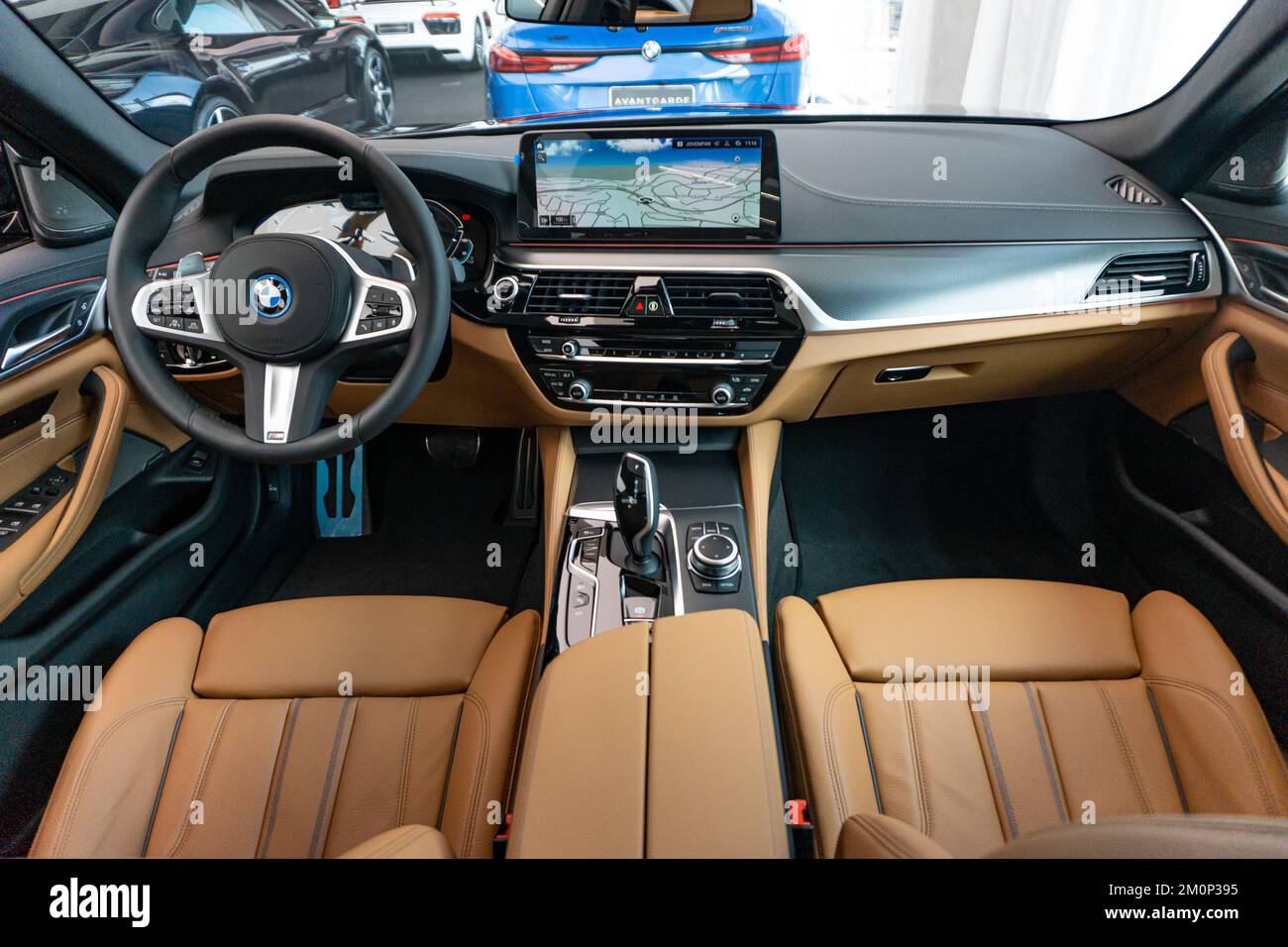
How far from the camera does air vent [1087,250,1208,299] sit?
1477 mm

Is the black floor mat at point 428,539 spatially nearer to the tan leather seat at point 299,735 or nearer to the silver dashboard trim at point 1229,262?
the tan leather seat at point 299,735

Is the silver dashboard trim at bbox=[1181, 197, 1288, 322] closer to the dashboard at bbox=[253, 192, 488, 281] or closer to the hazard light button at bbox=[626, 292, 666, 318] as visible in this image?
the hazard light button at bbox=[626, 292, 666, 318]

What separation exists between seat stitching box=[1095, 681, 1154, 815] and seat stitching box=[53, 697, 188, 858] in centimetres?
150

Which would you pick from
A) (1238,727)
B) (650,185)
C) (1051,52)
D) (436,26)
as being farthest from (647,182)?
(436,26)

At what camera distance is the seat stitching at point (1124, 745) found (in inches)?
41.4

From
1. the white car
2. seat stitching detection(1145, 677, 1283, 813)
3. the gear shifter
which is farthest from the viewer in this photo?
the white car

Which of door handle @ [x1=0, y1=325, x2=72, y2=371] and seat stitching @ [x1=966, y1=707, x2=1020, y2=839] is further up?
door handle @ [x1=0, y1=325, x2=72, y2=371]

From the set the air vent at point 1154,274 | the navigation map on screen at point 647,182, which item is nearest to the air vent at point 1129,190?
the air vent at point 1154,274

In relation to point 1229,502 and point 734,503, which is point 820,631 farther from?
point 1229,502

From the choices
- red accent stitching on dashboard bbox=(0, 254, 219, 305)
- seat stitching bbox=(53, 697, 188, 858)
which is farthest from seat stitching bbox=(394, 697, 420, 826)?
red accent stitching on dashboard bbox=(0, 254, 219, 305)

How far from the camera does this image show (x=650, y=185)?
4.70 ft

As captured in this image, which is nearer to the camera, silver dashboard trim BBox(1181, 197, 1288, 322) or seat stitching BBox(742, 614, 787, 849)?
seat stitching BBox(742, 614, 787, 849)

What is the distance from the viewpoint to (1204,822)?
1.67ft

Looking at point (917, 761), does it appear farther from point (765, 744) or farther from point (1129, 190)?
point (1129, 190)
